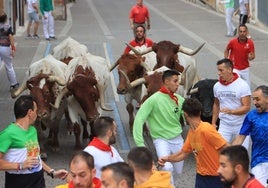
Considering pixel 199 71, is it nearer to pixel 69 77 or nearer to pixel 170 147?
pixel 69 77

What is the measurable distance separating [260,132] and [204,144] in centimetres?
79

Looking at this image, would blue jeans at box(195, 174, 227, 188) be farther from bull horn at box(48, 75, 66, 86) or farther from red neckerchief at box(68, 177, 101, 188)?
bull horn at box(48, 75, 66, 86)

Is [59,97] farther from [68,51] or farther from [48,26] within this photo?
[48,26]

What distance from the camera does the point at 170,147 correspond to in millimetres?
→ 9562

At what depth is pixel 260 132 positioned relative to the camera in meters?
8.33

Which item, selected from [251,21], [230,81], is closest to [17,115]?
[230,81]

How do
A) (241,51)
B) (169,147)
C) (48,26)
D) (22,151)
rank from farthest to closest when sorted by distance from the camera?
(48,26)
(241,51)
(169,147)
(22,151)

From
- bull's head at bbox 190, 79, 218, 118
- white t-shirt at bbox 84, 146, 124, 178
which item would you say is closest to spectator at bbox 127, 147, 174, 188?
white t-shirt at bbox 84, 146, 124, 178

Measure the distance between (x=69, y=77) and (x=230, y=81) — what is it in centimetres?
359

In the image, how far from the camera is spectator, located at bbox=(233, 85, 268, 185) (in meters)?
8.34

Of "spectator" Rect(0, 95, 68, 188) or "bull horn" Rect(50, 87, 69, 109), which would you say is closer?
"spectator" Rect(0, 95, 68, 188)

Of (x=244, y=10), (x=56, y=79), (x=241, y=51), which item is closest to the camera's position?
(x=56, y=79)

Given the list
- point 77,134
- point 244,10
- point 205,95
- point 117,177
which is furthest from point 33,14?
point 117,177

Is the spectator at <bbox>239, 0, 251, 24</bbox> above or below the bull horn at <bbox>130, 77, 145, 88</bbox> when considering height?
below
